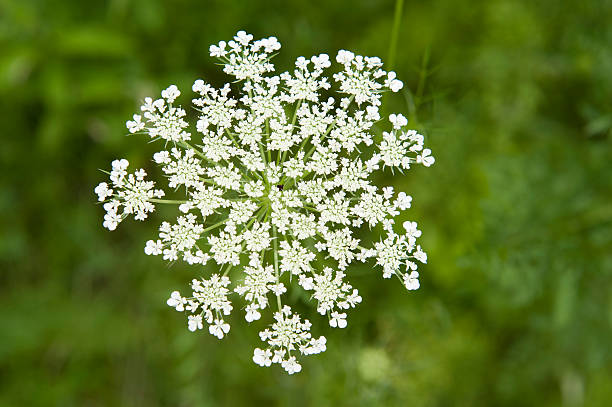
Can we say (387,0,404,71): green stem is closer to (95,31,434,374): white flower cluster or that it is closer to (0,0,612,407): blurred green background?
(95,31,434,374): white flower cluster

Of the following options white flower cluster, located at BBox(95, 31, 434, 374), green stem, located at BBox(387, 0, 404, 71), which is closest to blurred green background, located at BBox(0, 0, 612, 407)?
green stem, located at BBox(387, 0, 404, 71)

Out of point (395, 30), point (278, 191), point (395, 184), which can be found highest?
point (395, 184)

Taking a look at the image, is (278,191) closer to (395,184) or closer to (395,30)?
(395,30)

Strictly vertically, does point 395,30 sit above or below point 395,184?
below

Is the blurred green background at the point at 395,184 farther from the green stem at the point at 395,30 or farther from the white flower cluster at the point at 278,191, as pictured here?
the white flower cluster at the point at 278,191

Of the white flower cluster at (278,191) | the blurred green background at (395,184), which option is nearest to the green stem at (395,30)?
the white flower cluster at (278,191)

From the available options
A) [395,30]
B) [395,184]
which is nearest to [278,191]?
[395,30]

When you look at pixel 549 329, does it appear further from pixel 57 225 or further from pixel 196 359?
pixel 57 225

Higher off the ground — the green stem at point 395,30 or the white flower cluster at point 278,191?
the green stem at point 395,30
